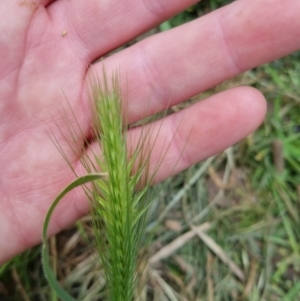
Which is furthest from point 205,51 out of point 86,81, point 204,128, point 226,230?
point 226,230

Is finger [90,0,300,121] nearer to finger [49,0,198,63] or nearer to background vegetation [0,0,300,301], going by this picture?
finger [49,0,198,63]

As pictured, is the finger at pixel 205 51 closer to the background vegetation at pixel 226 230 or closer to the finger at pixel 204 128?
the finger at pixel 204 128

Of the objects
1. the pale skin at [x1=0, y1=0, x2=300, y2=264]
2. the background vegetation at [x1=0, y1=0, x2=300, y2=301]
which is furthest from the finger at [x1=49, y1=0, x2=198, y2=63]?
the background vegetation at [x1=0, y1=0, x2=300, y2=301]

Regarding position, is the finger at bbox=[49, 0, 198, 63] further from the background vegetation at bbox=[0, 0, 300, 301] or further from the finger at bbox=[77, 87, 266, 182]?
the background vegetation at bbox=[0, 0, 300, 301]

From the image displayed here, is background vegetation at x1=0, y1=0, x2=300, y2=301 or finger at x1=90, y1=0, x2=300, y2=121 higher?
finger at x1=90, y1=0, x2=300, y2=121

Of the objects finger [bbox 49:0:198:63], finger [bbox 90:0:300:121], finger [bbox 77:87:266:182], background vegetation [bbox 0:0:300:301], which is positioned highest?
finger [bbox 49:0:198:63]

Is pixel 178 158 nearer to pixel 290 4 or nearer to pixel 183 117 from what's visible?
pixel 183 117

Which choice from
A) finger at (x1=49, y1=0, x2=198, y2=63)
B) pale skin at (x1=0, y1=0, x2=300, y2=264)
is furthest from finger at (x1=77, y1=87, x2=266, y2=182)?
finger at (x1=49, y1=0, x2=198, y2=63)

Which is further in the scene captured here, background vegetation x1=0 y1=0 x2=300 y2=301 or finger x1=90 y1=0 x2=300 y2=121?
background vegetation x1=0 y1=0 x2=300 y2=301
